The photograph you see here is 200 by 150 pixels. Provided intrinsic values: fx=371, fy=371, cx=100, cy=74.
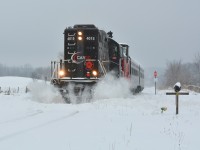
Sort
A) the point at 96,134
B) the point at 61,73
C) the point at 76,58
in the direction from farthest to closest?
the point at 76,58, the point at 61,73, the point at 96,134

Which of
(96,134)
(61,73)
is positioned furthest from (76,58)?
(96,134)

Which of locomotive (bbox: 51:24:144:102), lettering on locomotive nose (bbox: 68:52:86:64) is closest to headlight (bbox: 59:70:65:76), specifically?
locomotive (bbox: 51:24:144:102)

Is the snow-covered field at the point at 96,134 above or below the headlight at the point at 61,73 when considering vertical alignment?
below

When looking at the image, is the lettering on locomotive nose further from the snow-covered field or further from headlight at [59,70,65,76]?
the snow-covered field

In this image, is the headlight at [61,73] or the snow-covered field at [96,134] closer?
the snow-covered field at [96,134]

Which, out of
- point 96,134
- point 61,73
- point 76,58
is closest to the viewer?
point 96,134

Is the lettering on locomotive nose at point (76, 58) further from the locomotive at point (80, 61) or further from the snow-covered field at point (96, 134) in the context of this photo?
the snow-covered field at point (96, 134)

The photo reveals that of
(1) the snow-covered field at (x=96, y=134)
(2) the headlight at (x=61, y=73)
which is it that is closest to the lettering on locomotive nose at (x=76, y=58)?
(2) the headlight at (x=61, y=73)

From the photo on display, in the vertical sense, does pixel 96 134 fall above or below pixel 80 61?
below

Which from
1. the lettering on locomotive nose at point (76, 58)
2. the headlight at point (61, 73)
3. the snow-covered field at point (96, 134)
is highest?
the lettering on locomotive nose at point (76, 58)

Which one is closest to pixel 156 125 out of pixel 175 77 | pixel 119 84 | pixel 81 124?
pixel 81 124

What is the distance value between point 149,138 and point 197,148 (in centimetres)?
114

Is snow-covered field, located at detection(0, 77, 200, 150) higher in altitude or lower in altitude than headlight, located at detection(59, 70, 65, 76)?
lower

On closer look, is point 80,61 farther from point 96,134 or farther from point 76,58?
point 96,134
